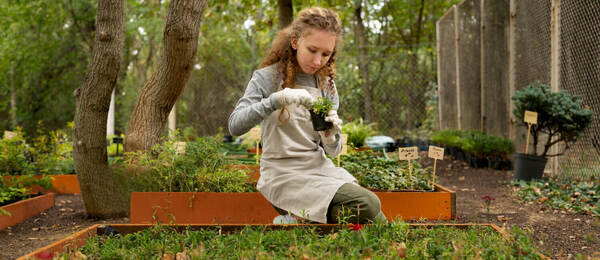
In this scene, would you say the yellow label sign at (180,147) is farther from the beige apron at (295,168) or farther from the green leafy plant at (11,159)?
the green leafy plant at (11,159)

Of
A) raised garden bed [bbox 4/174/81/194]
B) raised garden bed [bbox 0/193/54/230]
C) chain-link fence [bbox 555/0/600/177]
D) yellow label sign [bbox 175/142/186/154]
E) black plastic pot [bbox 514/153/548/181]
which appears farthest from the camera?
raised garden bed [bbox 4/174/81/194]

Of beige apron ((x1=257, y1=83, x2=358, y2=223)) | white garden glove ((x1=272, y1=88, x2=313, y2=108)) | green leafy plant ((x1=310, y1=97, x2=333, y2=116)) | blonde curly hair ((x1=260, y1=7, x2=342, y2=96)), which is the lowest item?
beige apron ((x1=257, y1=83, x2=358, y2=223))

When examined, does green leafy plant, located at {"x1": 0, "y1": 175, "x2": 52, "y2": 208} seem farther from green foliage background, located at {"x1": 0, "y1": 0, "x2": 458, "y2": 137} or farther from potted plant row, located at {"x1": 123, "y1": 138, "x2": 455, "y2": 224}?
green foliage background, located at {"x1": 0, "y1": 0, "x2": 458, "y2": 137}

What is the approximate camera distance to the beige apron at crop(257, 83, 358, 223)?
2.26 metres

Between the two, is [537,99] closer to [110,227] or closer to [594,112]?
[594,112]

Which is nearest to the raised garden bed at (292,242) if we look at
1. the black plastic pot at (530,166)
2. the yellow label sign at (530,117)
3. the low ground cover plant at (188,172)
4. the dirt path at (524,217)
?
the dirt path at (524,217)

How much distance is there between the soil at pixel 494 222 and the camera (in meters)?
2.56

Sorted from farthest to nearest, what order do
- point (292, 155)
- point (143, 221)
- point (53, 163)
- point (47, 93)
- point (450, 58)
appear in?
point (47, 93), point (450, 58), point (53, 163), point (143, 221), point (292, 155)

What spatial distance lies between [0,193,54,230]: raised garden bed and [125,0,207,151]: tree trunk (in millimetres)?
960

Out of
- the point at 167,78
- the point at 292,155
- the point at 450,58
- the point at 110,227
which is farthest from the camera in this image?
the point at 450,58

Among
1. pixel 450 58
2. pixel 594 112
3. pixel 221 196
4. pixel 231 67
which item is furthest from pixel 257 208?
pixel 450 58

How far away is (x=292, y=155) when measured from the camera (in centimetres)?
235

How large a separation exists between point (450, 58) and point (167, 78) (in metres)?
6.72

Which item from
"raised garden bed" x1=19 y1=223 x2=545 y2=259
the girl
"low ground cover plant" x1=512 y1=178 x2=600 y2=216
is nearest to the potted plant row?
the girl
